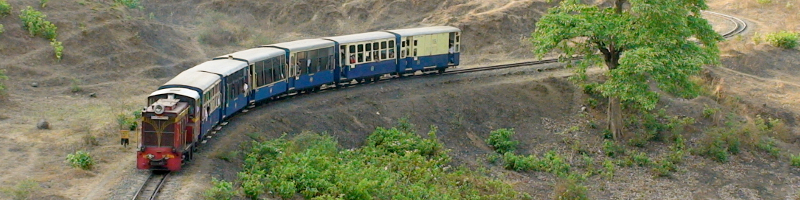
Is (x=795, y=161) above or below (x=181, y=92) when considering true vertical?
below

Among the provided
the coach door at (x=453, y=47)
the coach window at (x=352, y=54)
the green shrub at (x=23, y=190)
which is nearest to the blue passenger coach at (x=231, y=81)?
the coach window at (x=352, y=54)

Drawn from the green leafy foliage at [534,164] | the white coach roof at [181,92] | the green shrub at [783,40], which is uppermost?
the white coach roof at [181,92]

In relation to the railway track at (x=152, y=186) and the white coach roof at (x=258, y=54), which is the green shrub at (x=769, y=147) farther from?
the railway track at (x=152, y=186)

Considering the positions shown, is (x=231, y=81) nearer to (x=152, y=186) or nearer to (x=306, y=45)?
(x=306, y=45)

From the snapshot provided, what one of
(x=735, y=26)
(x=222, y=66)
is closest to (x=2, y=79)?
(x=222, y=66)

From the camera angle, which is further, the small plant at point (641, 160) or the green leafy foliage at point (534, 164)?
the small plant at point (641, 160)

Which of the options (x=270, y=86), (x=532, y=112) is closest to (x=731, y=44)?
(x=532, y=112)
